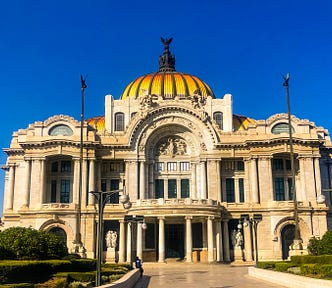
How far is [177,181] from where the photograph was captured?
68.1m

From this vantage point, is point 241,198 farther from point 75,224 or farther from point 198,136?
point 75,224

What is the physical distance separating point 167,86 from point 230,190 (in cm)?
2064

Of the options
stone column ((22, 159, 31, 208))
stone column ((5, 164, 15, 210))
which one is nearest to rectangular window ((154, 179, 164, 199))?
stone column ((22, 159, 31, 208))

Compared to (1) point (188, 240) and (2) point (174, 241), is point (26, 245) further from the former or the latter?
(2) point (174, 241)

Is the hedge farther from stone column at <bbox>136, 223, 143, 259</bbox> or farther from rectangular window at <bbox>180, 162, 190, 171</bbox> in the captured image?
rectangular window at <bbox>180, 162, 190, 171</bbox>

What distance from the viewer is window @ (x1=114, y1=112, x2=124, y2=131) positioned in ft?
239

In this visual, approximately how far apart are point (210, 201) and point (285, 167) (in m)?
13.8

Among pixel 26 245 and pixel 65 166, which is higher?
pixel 65 166

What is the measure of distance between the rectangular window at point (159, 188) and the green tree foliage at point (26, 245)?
31717 millimetres

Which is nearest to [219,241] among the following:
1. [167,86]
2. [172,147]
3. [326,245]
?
[172,147]

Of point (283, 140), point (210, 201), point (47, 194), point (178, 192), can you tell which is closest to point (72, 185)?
point (47, 194)

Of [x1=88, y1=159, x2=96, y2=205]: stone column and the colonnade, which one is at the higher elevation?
[x1=88, y1=159, x2=96, y2=205]: stone column

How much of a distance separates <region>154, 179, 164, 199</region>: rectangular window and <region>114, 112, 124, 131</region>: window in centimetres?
1082

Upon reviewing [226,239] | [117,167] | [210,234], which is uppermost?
[117,167]
